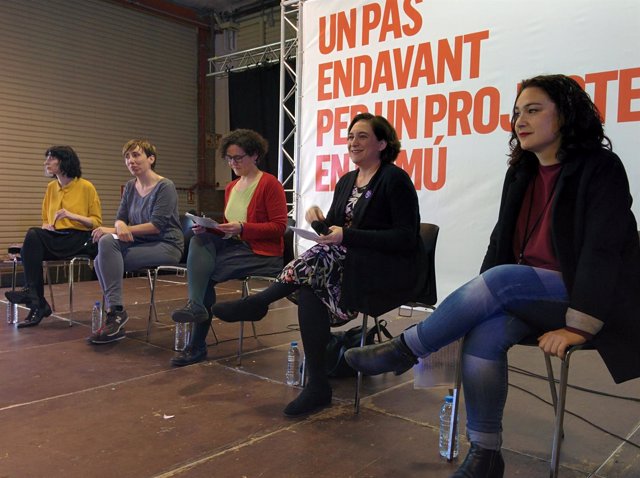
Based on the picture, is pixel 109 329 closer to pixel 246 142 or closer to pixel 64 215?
pixel 64 215

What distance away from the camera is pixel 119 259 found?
313 cm

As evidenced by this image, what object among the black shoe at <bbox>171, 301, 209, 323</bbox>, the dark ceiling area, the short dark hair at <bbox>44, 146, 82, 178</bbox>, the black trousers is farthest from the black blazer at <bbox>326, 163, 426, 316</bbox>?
the dark ceiling area

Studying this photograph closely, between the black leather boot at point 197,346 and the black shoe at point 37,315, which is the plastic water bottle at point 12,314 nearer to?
the black shoe at point 37,315

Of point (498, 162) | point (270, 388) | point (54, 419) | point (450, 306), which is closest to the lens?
point (450, 306)

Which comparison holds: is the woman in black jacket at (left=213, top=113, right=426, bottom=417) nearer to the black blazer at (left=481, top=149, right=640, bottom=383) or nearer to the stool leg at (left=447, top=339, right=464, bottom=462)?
the stool leg at (left=447, top=339, right=464, bottom=462)

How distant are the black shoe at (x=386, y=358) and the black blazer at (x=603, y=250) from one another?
473 mm

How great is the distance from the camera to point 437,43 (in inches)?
169

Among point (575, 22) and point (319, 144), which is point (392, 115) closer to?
point (319, 144)

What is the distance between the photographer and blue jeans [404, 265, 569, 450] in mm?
1394

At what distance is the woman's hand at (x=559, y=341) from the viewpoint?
4.31 feet

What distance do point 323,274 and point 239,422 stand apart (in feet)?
2.10

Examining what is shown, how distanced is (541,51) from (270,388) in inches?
A: 120

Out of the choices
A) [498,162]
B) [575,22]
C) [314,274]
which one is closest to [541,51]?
[575,22]

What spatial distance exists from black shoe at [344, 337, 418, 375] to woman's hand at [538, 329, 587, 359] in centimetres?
36
